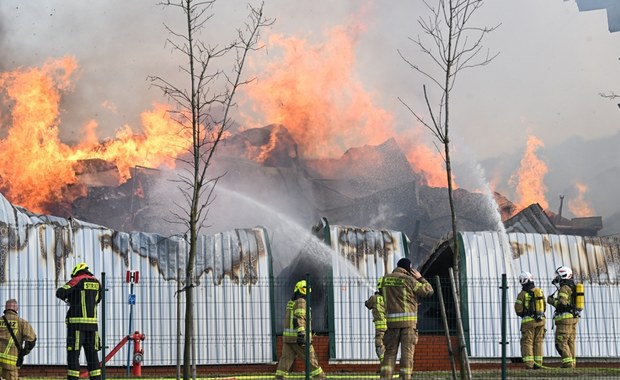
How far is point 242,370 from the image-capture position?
23.7 metres

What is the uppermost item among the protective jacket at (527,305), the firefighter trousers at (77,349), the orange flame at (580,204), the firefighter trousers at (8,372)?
the orange flame at (580,204)

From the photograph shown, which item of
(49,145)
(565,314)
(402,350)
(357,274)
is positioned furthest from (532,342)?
(49,145)

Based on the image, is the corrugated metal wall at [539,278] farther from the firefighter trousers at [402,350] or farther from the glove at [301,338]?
the firefighter trousers at [402,350]

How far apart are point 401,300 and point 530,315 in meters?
6.63

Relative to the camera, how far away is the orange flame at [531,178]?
2228 inches

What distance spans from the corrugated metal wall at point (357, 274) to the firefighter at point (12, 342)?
8412 millimetres

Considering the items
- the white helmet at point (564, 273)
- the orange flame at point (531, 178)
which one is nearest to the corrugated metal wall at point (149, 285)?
the white helmet at point (564, 273)

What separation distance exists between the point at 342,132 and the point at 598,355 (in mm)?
29144

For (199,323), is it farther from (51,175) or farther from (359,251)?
(51,175)

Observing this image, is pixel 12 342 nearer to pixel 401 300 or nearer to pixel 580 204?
pixel 401 300

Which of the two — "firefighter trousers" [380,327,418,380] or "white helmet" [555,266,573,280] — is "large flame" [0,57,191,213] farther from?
"firefighter trousers" [380,327,418,380]

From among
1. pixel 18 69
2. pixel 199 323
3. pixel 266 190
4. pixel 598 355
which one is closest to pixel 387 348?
pixel 199 323

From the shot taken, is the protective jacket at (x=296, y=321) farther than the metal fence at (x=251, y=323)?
No

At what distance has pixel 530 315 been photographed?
22.3 m
